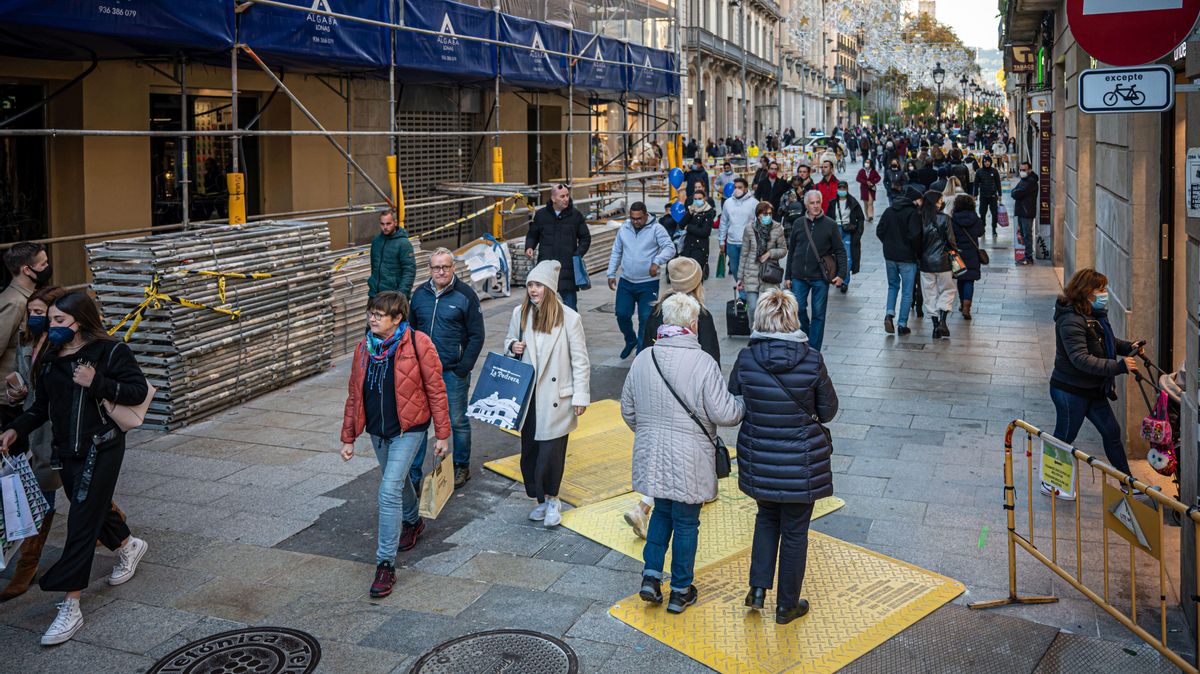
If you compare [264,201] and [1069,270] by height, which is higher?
[264,201]

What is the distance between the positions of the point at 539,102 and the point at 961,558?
60.1 ft

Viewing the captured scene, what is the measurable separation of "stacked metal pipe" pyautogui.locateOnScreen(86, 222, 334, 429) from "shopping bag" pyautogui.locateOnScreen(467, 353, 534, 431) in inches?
143

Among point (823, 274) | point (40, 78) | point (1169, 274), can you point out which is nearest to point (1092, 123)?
point (823, 274)

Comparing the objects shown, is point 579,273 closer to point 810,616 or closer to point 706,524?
point 706,524

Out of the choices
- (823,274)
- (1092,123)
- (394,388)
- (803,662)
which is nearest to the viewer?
(803,662)

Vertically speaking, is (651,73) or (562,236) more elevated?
(651,73)

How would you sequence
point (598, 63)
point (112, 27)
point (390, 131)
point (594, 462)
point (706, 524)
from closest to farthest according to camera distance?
point (706, 524), point (594, 462), point (112, 27), point (390, 131), point (598, 63)

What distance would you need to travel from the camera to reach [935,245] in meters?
13.3

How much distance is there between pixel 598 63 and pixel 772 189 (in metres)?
3.93

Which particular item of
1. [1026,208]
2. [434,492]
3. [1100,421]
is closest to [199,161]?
[434,492]

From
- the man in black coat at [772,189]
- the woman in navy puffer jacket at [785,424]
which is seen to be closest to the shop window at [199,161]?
the man in black coat at [772,189]

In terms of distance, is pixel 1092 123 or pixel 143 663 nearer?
pixel 143 663

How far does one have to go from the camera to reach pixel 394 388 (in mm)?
6082

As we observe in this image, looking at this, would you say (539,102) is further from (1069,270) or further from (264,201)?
(1069,270)
